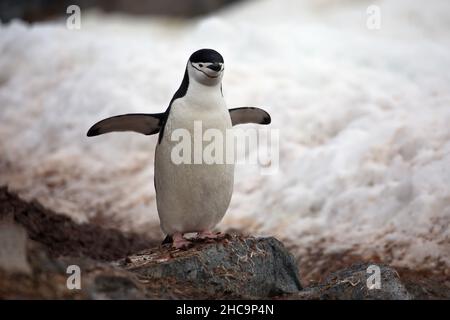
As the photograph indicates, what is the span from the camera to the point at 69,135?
10.6 meters

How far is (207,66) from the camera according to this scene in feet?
18.3

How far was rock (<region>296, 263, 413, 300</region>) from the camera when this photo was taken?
502cm

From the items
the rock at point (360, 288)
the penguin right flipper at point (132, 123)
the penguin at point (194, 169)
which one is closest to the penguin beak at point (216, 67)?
the penguin at point (194, 169)

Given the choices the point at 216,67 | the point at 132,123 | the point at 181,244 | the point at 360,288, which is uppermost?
the point at 216,67

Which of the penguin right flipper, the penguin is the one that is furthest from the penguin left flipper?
the penguin right flipper

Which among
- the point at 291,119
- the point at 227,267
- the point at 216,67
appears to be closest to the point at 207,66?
the point at 216,67

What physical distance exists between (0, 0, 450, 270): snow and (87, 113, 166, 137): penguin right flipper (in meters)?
2.35

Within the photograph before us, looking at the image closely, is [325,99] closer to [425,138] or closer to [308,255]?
[425,138]

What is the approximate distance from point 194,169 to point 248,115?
3.22 ft

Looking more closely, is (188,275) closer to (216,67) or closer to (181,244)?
(181,244)

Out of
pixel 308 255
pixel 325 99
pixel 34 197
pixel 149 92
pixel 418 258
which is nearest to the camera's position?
pixel 418 258

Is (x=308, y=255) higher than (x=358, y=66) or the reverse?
the reverse
